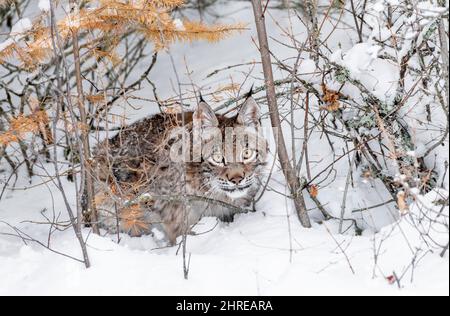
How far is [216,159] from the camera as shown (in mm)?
5680

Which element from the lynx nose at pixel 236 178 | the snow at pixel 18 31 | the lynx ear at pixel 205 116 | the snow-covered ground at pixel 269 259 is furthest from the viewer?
the lynx nose at pixel 236 178

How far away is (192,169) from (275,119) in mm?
1037

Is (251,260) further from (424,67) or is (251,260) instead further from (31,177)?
(31,177)

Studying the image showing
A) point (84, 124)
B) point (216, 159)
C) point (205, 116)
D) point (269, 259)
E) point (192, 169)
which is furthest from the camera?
point (192, 169)

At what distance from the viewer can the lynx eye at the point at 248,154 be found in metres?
5.70

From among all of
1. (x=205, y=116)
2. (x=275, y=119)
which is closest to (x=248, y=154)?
(x=205, y=116)

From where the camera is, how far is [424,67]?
5.12 m

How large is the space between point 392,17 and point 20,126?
297 cm

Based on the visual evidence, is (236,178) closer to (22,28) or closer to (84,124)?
(84,124)

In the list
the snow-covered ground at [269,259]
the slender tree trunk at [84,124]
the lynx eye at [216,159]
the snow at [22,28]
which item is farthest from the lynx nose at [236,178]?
the snow at [22,28]

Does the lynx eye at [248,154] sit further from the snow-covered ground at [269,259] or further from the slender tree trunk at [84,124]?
the slender tree trunk at [84,124]

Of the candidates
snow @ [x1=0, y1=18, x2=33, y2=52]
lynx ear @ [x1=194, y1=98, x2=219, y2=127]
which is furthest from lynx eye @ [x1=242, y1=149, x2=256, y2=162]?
snow @ [x1=0, y1=18, x2=33, y2=52]

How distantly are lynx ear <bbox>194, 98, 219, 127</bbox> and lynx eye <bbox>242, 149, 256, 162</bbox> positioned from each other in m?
0.31

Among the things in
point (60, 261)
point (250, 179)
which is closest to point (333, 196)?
point (250, 179)
